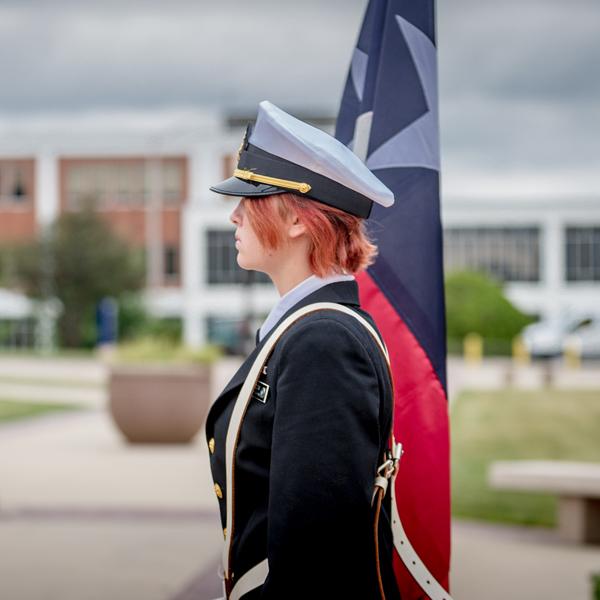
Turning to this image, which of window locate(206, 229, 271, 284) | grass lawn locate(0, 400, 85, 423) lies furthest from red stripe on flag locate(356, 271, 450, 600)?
window locate(206, 229, 271, 284)

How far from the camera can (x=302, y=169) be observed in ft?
8.04

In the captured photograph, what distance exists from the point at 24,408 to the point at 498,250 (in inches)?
1506

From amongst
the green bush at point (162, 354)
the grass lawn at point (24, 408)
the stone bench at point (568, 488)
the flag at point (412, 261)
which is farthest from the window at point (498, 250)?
the flag at point (412, 261)

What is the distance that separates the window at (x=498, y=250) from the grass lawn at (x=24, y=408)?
36.1 meters

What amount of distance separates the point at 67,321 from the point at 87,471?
3709 centimetres

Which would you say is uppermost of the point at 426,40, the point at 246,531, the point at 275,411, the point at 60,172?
the point at 60,172

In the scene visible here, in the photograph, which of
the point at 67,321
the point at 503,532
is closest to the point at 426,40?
the point at 503,532

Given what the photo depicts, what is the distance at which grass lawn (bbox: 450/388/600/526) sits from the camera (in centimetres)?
968

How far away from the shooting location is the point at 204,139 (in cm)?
5678

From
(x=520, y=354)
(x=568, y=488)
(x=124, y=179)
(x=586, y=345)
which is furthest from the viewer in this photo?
(x=124, y=179)

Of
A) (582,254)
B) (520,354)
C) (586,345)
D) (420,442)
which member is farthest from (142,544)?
(582,254)

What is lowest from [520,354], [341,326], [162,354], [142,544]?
[520,354]

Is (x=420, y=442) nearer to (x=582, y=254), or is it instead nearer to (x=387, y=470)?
(x=387, y=470)

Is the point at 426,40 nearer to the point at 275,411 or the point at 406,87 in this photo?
the point at 406,87
